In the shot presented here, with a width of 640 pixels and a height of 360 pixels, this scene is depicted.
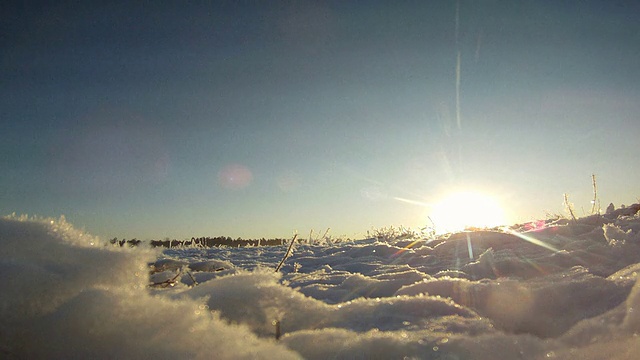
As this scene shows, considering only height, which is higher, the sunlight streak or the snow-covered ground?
the sunlight streak

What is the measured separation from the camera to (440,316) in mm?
1836

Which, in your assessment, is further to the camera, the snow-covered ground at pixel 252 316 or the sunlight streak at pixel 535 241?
the sunlight streak at pixel 535 241

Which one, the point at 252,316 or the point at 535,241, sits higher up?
the point at 535,241

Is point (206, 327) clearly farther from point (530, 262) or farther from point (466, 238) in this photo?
point (466, 238)

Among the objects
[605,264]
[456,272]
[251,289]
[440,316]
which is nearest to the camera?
[251,289]

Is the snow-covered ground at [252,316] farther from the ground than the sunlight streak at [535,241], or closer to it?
closer to it

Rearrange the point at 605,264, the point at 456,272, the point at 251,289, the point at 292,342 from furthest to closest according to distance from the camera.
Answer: the point at 456,272
the point at 605,264
the point at 251,289
the point at 292,342

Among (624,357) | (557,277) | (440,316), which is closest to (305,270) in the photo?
(557,277)

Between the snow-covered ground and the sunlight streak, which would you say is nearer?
the snow-covered ground

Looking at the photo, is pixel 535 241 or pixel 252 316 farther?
pixel 535 241

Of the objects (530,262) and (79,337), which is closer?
(79,337)

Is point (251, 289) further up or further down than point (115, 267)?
further down

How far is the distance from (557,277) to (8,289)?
9.39ft

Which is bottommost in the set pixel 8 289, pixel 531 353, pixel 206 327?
pixel 531 353
